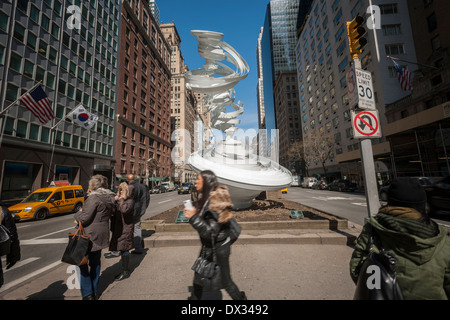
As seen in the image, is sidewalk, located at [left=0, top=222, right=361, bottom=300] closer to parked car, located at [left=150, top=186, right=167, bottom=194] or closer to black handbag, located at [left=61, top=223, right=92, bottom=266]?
black handbag, located at [left=61, top=223, right=92, bottom=266]

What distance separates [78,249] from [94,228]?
1.00 feet

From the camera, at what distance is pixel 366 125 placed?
4.73 m

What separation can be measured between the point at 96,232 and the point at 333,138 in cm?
4363

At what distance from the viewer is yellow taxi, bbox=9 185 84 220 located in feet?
32.6

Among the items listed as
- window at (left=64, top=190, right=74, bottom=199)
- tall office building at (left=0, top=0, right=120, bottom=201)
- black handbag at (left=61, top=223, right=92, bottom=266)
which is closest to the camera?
black handbag at (left=61, top=223, right=92, bottom=266)

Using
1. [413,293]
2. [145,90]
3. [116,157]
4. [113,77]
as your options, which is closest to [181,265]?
[413,293]

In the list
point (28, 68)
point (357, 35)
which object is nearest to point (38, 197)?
point (357, 35)

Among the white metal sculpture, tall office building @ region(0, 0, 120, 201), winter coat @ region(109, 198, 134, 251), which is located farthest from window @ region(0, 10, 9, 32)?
winter coat @ region(109, 198, 134, 251)

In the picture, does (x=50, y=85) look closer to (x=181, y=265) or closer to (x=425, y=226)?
(x=181, y=265)

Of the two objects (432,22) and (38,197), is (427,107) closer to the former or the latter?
(432,22)

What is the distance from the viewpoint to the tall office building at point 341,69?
26.6 meters

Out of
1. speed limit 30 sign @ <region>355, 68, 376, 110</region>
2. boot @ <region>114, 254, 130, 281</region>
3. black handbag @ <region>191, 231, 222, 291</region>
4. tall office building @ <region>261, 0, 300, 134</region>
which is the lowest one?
boot @ <region>114, 254, 130, 281</region>

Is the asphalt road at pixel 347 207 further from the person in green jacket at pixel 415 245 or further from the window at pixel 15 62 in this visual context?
the window at pixel 15 62

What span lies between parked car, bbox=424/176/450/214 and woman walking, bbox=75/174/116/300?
465 inches
